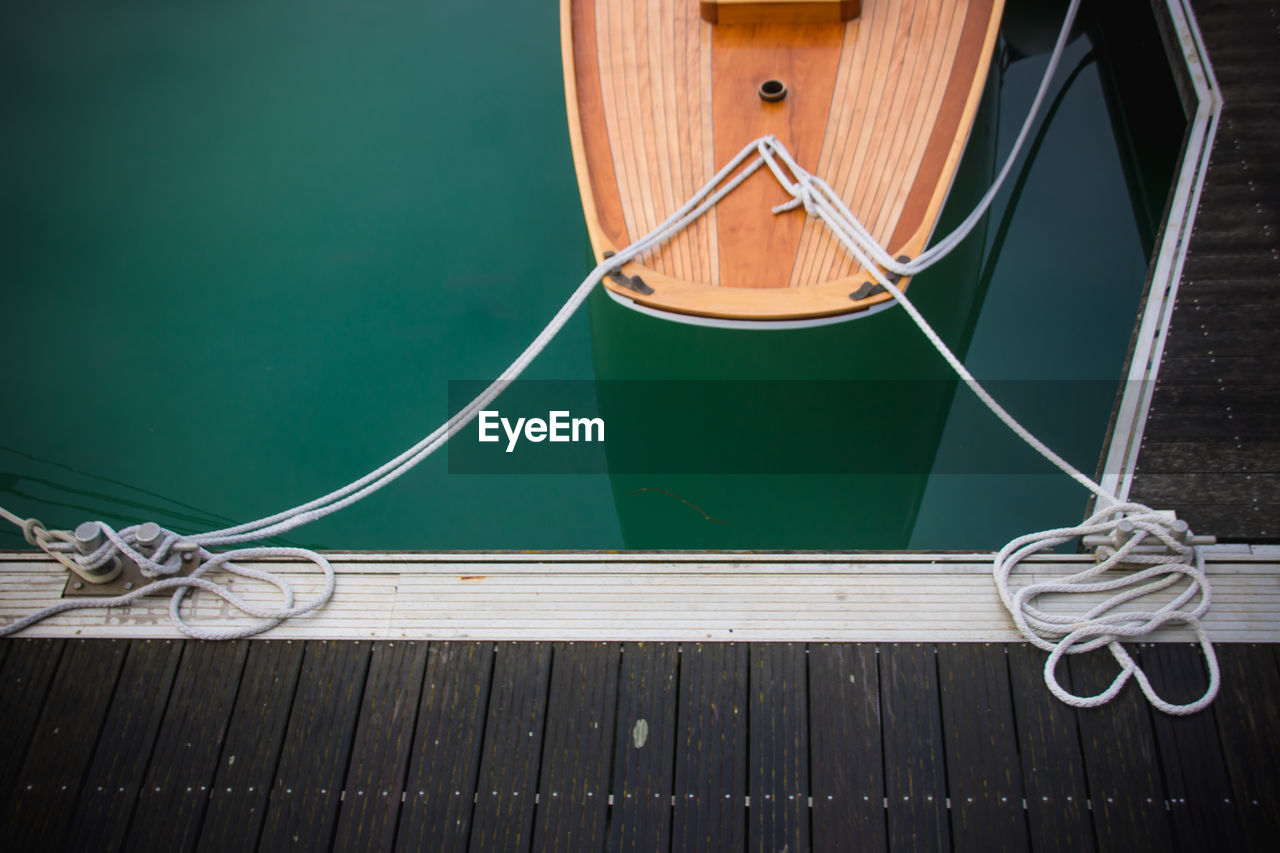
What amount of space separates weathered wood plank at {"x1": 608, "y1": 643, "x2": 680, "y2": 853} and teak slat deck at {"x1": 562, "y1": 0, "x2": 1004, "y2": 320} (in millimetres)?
1411

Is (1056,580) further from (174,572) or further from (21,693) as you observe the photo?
(21,693)

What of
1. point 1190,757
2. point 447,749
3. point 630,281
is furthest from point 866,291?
point 447,749

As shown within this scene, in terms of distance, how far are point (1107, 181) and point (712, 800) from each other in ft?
14.3

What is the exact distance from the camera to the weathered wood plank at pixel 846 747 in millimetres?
2135

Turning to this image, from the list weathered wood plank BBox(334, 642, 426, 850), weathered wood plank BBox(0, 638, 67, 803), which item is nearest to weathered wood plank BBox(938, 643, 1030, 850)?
weathered wood plank BBox(334, 642, 426, 850)

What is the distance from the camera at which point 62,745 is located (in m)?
2.33

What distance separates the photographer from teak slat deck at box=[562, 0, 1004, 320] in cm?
354

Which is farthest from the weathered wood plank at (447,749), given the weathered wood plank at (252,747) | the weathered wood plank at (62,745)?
the weathered wood plank at (62,745)

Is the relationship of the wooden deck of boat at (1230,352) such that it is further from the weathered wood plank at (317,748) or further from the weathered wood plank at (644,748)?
the weathered wood plank at (317,748)

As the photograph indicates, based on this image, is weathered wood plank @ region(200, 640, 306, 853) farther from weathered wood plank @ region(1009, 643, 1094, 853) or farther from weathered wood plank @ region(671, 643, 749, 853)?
weathered wood plank @ region(1009, 643, 1094, 853)

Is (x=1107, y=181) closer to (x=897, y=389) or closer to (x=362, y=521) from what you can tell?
(x=897, y=389)

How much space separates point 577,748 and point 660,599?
0.47 metres

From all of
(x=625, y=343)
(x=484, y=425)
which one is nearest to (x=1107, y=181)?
(x=625, y=343)

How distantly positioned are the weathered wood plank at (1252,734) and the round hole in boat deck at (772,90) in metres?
2.90
